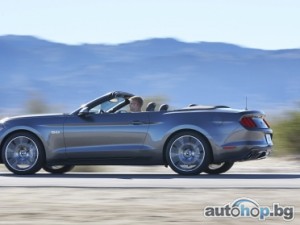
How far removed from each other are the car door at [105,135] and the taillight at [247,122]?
158 centimetres

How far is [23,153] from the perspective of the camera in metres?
15.2

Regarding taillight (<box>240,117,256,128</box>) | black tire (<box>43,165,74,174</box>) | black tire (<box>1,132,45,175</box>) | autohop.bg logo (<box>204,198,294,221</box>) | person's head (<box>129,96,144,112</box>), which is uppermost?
person's head (<box>129,96,144,112</box>)

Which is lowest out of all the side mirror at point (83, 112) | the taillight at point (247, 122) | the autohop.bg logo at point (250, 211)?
the autohop.bg logo at point (250, 211)

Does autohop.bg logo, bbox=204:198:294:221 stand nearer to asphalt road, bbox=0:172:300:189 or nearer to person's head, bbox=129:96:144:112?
asphalt road, bbox=0:172:300:189

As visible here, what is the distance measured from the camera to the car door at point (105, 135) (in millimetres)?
14812

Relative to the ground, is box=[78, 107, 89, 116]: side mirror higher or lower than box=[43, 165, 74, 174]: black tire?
higher

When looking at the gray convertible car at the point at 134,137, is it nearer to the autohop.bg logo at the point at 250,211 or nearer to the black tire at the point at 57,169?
the black tire at the point at 57,169

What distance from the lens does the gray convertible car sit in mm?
14492

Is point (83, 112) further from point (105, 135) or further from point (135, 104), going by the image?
point (135, 104)

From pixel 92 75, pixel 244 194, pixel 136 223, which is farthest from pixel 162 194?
pixel 92 75

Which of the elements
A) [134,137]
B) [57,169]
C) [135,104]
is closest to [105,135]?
[134,137]

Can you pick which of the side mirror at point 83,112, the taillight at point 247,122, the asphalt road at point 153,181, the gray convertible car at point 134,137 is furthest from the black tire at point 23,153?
the taillight at point 247,122

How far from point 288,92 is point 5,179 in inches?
6562

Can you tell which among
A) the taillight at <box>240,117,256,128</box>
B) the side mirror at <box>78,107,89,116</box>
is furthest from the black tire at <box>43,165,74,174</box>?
the taillight at <box>240,117,256,128</box>
